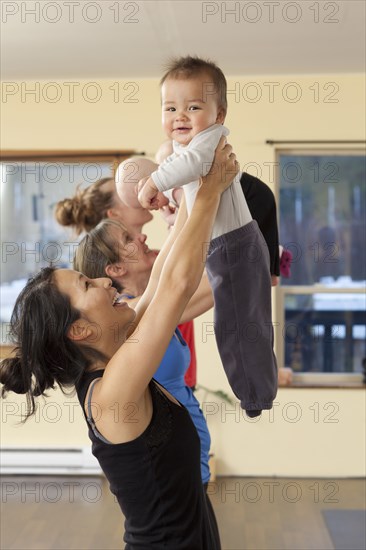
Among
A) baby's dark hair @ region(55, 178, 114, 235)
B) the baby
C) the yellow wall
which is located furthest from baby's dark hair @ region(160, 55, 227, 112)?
the yellow wall

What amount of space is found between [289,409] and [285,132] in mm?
1975

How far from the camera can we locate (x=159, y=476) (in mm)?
1896

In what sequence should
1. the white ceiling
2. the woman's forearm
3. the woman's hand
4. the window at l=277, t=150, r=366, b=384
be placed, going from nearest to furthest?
the woman's forearm, the woman's hand, the white ceiling, the window at l=277, t=150, r=366, b=384

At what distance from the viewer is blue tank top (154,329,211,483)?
2.52 meters

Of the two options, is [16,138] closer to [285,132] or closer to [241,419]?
[285,132]

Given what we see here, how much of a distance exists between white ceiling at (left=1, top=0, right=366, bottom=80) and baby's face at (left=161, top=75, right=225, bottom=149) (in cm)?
204

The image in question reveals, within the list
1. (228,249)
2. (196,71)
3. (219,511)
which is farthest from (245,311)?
(219,511)

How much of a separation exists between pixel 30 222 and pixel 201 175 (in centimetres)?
460

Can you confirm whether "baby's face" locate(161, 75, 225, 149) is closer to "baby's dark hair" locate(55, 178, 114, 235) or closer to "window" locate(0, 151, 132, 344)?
"baby's dark hair" locate(55, 178, 114, 235)

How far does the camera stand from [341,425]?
19.5 feet

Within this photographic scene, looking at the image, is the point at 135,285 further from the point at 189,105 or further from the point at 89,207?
the point at 89,207

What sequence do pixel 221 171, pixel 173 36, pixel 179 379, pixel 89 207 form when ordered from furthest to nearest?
pixel 89 207
pixel 173 36
pixel 179 379
pixel 221 171

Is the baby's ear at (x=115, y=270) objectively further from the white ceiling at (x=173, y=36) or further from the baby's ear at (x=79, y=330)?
the white ceiling at (x=173, y=36)

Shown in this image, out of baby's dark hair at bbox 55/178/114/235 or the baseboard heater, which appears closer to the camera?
baby's dark hair at bbox 55/178/114/235
